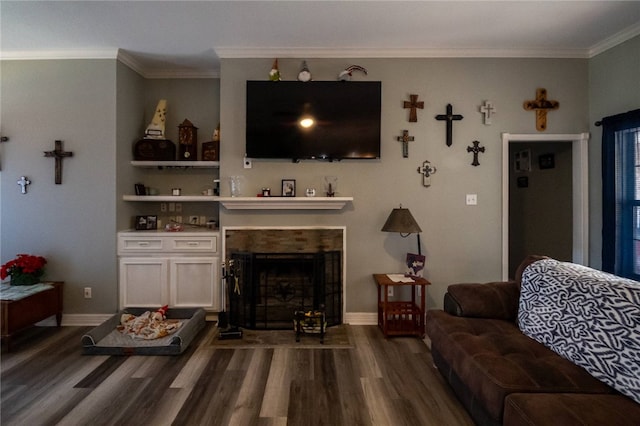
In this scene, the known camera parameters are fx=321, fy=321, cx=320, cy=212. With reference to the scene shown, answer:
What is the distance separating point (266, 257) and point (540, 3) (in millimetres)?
3187

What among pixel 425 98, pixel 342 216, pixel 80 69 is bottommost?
pixel 342 216

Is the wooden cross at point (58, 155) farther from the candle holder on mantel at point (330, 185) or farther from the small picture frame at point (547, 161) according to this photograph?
the small picture frame at point (547, 161)

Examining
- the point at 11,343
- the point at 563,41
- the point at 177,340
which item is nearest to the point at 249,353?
the point at 177,340

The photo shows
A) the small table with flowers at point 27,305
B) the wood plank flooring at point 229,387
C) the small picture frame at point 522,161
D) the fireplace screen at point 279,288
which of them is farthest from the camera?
the small picture frame at point 522,161

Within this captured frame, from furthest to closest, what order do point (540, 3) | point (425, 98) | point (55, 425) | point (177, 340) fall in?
point (425, 98), point (177, 340), point (540, 3), point (55, 425)

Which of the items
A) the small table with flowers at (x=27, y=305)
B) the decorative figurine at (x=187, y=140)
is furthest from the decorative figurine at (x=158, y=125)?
the small table with flowers at (x=27, y=305)

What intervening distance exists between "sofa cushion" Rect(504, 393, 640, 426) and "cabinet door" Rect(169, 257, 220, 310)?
9.11 ft

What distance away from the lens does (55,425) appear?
6.05 ft

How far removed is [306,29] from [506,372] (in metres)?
2.97

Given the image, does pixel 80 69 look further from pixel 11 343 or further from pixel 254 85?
pixel 11 343

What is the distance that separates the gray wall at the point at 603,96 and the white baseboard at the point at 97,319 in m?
2.42

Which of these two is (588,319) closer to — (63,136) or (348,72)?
(348,72)

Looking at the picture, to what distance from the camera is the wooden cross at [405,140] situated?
11.0 feet

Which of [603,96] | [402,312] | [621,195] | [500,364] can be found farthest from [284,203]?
[603,96]
